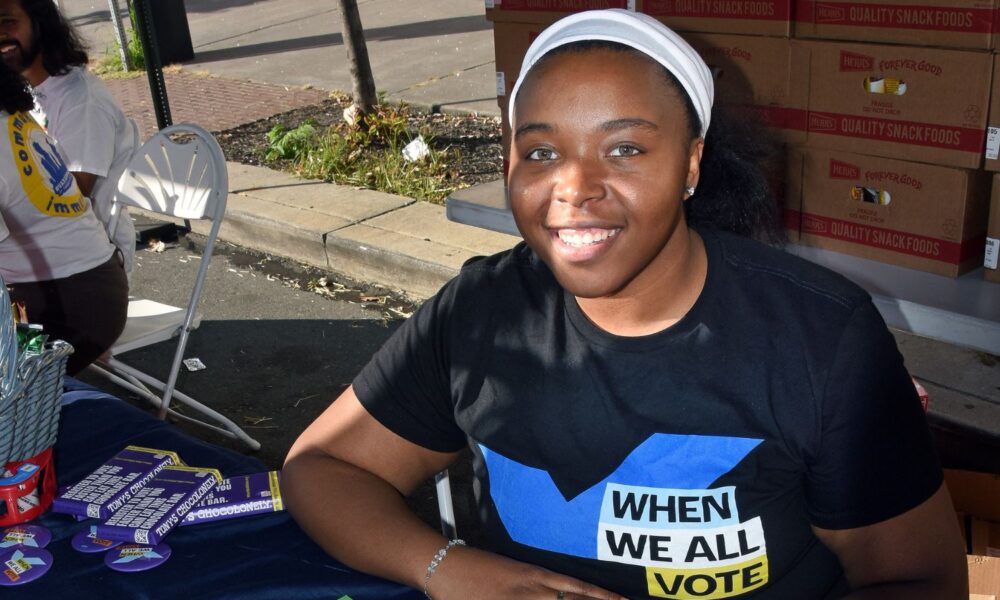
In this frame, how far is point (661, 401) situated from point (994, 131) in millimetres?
2275

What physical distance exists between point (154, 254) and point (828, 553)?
5.29 meters

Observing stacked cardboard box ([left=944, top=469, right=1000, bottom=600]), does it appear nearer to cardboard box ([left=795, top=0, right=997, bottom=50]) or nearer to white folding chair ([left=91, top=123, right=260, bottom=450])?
cardboard box ([left=795, top=0, right=997, bottom=50])

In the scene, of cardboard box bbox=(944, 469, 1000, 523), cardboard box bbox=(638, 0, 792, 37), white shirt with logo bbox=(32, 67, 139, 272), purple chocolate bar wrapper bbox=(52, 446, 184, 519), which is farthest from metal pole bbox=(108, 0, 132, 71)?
cardboard box bbox=(944, 469, 1000, 523)

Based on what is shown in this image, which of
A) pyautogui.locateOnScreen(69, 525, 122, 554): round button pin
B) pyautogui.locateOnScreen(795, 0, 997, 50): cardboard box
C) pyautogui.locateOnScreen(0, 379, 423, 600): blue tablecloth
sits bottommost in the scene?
pyautogui.locateOnScreen(0, 379, 423, 600): blue tablecloth

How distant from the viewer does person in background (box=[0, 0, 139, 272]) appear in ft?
12.8

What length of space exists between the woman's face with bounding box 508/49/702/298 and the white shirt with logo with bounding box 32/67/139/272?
265 centimetres

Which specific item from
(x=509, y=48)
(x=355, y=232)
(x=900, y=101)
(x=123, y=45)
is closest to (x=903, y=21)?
(x=900, y=101)

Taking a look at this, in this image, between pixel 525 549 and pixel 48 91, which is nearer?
pixel 525 549

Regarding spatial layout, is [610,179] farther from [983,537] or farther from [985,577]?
[983,537]

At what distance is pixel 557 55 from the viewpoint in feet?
5.06

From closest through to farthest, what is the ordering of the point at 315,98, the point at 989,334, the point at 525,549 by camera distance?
the point at 525,549, the point at 989,334, the point at 315,98

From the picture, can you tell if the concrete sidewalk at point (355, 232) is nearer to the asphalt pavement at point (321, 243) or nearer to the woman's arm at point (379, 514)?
the asphalt pavement at point (321, 243)

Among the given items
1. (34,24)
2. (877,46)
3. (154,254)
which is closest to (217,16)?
(154,254)

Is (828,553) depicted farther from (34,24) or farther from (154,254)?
(154,254)
